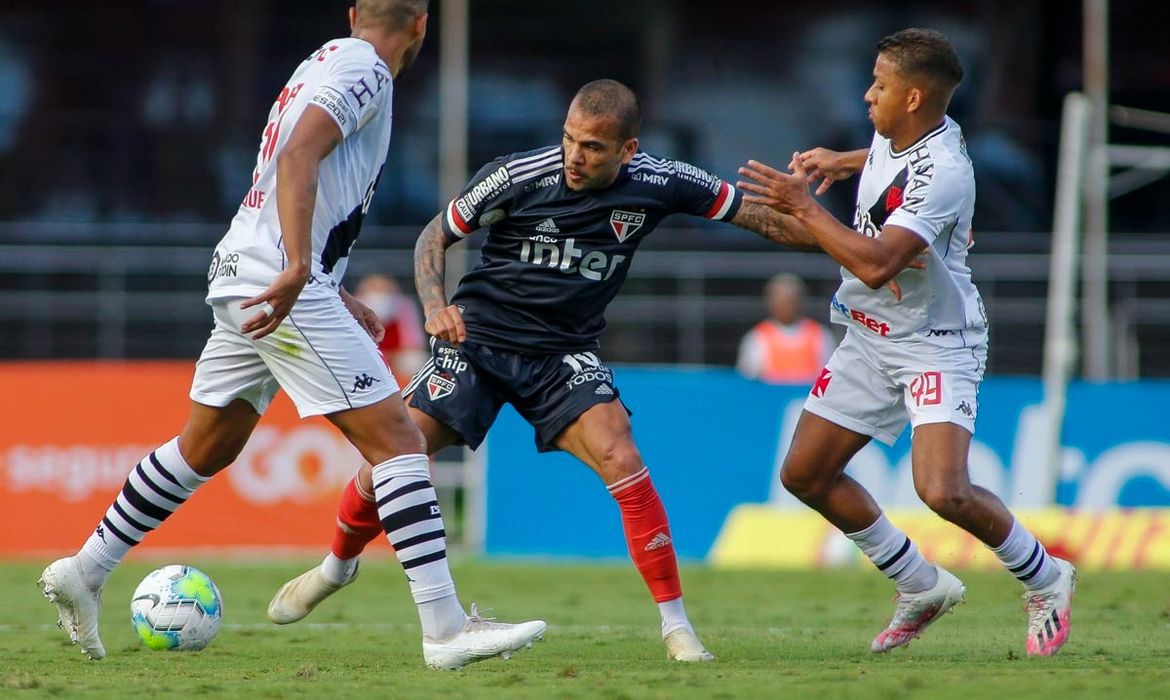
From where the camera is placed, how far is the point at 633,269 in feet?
62.3

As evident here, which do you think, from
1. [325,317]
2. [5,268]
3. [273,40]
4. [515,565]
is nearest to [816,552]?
[515,565]

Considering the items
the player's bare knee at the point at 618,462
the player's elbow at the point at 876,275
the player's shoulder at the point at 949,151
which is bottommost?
the player's bare knee at the point at 618,462

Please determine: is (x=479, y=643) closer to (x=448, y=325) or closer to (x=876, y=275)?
(x=448, y=325)

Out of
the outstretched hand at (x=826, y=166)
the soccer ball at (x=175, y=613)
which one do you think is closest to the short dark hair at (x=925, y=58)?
the outstretched hand at (x=826, y=166)

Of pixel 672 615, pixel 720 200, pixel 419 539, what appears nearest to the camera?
pixel 419 539

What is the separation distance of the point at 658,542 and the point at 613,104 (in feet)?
5.88

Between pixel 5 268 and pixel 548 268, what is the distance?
1324cm

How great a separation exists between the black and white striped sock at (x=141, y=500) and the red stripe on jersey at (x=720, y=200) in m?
2.44

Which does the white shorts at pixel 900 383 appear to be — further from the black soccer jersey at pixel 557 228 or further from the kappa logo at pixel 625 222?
the kappa logo at pixel 625 222

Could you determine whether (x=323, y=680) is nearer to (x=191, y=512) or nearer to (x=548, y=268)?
(x=548, y=268)

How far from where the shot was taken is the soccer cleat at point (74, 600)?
6.73 metres

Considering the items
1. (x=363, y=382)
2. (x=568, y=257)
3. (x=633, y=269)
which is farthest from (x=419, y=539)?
(x=633, y=269)

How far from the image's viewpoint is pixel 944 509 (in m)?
7.00

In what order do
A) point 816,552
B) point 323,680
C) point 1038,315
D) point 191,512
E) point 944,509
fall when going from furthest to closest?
point 1038,315, point 191,512, point 816,552, point 944,509, point 323,680
